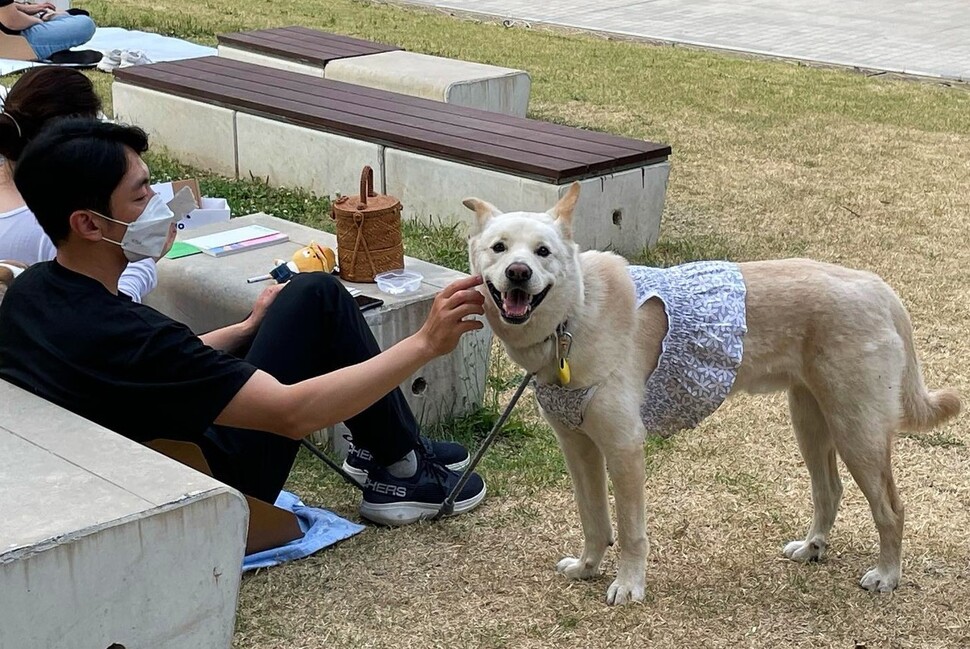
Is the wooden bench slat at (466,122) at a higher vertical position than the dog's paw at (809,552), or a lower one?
higher

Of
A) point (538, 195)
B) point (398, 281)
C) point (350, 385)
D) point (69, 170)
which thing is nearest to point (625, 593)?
point (350, 385)

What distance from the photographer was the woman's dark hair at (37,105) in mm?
3604

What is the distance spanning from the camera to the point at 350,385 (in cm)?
276

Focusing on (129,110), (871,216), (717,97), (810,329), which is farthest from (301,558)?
(717,97)

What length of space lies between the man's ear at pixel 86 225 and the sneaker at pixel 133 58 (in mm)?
7333

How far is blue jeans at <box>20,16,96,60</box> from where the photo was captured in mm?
9711

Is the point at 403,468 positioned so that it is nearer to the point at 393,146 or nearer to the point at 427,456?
the point at 427,456

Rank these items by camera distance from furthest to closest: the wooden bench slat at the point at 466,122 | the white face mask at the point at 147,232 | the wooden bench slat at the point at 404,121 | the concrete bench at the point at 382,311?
the wooden bench slat at the point at 466,122, the wooden bench slat at the point at 404,121, the concrete bench at the point at 382,311, the white face mask at the point at 147,232

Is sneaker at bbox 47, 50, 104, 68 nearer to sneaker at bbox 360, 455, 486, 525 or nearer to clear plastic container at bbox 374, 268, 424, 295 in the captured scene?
clear plastic container at bbox 374, 268, 424, 295

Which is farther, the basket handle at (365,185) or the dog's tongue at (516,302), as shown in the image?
the basket handle at (365,185)

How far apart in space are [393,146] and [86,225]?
3.78 metres

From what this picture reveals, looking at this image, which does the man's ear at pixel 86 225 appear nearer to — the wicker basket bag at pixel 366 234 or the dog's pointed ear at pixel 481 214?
the dog's pointed ear at pixel 481 214

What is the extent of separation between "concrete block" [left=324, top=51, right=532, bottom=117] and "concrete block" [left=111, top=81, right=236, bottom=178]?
1.37 meters

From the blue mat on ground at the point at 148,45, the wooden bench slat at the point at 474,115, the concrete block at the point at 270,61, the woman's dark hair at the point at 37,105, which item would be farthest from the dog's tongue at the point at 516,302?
the blue mat on ground at the point at 148,45
